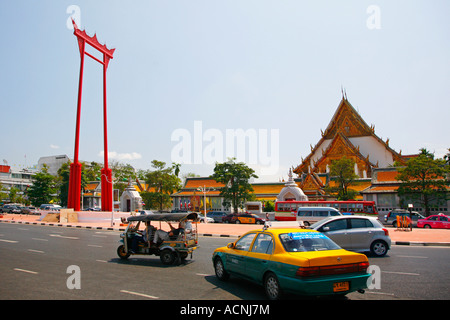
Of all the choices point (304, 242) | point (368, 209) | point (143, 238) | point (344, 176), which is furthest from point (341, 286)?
point (344, 176)

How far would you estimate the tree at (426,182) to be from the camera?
33312 mm

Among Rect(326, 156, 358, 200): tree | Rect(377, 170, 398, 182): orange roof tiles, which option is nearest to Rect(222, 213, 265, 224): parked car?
Rect(326, 156, 358, 200): tree

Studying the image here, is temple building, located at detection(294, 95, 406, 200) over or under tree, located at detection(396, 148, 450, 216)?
over

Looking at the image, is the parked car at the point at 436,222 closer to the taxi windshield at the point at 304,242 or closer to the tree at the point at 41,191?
the taxi windshield at the point at 304,242

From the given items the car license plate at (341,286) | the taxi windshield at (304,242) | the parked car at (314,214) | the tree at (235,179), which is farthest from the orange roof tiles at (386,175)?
the car license plate at (341,286)

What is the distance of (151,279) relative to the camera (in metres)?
8.38

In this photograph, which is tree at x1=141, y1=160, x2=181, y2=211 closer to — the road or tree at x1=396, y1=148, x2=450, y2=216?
tree at x1=396, y1=148, x2=450, y2=216

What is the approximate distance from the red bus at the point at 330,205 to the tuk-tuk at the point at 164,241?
25.9m

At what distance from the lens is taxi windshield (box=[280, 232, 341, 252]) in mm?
6454

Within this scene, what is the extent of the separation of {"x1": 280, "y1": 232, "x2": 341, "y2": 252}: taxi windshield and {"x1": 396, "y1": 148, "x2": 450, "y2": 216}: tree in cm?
3169
